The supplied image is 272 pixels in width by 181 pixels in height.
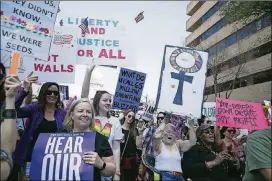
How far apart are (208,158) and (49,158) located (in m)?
3.09

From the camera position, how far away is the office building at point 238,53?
3347 centimetres

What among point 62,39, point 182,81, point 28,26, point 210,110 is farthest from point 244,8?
Answer: point 28,26

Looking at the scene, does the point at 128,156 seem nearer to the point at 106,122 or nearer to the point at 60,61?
the point at 106,122

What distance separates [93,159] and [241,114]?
17.2 ft

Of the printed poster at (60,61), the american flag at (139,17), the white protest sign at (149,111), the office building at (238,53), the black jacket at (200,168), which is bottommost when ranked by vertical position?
the black jacket at (200,168)

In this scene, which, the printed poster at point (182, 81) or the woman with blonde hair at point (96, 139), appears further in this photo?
the printed poster at point (182, 81)

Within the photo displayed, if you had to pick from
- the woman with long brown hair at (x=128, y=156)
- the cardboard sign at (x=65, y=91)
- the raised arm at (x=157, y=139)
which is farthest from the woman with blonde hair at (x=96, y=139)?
the cardboard sign at (x=65, y=91)

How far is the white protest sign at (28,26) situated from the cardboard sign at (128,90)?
2.73m

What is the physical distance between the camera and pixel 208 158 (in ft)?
18.2

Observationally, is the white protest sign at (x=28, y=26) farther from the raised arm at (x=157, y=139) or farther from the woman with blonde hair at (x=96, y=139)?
the raised arm at (x=157, y=139)

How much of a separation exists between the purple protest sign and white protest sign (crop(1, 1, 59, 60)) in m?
1.93

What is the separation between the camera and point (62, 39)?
6348mm

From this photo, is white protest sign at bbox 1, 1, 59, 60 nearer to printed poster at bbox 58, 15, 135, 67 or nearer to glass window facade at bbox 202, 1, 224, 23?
printed poster at bbox 58, 15, 135, 67

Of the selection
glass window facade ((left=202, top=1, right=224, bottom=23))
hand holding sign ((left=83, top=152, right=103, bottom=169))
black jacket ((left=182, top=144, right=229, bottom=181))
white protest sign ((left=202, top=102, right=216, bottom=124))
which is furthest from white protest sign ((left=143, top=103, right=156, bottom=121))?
glass window facade ((left=202, top=1, right=224, bottom=23))
